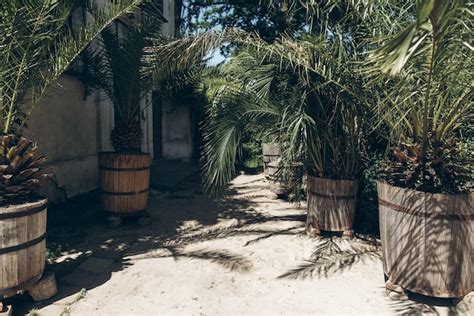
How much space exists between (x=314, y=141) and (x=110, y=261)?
284 cm

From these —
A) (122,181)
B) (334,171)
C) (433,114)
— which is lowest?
(122,181)

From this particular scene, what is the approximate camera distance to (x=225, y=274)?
146 inches

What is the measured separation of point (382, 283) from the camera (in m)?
3.49

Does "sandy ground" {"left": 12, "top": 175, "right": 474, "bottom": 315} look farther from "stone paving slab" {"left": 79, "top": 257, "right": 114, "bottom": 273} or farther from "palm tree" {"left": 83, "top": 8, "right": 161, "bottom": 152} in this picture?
"palm tree" {"left": 83, "top": 8, "right": 161, "bottom": 152}

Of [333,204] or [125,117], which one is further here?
[125,117]

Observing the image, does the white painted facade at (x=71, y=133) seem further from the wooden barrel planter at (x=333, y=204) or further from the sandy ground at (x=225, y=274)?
the wooden barrel planter at (x=333, y=204)

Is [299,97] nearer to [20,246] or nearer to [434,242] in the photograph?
[434,242]

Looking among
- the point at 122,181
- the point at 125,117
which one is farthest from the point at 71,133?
the point at 122,181

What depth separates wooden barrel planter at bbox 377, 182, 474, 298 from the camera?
2953mm

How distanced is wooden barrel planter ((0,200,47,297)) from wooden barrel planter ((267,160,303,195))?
3.51 meters

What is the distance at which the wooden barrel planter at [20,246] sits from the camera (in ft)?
9.24

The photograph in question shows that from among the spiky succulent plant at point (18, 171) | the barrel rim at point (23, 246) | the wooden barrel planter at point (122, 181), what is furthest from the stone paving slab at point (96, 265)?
the wooden barrel planter at point (122, 181)

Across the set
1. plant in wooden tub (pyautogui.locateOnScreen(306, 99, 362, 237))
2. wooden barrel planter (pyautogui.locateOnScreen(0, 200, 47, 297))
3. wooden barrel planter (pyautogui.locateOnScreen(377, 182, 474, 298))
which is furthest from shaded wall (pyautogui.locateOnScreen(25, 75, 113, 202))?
wooden barrel planter (pyautogui.locateOnScreen(377, 182, 474, 298))

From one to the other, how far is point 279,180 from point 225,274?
340 cm
